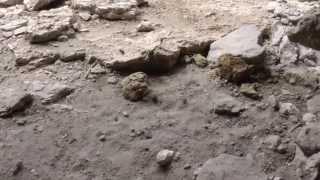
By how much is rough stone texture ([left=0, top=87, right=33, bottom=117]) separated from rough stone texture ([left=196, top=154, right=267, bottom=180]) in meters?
0.89

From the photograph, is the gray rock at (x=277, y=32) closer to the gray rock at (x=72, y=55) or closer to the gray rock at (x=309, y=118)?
the gray rock at (x=309, y=118)

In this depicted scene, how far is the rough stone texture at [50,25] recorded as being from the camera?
2641mm

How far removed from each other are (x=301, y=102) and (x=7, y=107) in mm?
1367

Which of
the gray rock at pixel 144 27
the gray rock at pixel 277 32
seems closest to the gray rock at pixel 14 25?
the gray rock at pixel 144 27

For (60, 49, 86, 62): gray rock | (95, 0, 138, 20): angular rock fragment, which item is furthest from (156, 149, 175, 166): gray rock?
(95, 0, 138, 20): angular rock fragment

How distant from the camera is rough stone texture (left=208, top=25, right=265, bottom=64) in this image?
241 cm

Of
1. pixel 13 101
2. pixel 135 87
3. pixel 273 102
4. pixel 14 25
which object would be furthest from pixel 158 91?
pixel 14 25

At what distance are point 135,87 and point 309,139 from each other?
2.71 ft

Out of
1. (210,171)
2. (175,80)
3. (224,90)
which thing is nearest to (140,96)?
(175,80)

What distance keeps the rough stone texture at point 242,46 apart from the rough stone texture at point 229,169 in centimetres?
64

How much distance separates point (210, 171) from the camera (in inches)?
75.1

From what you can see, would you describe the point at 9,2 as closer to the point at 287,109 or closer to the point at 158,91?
the point at 158,91

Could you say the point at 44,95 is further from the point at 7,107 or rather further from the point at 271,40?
the point at 271,40

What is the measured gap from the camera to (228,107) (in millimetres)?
2223
